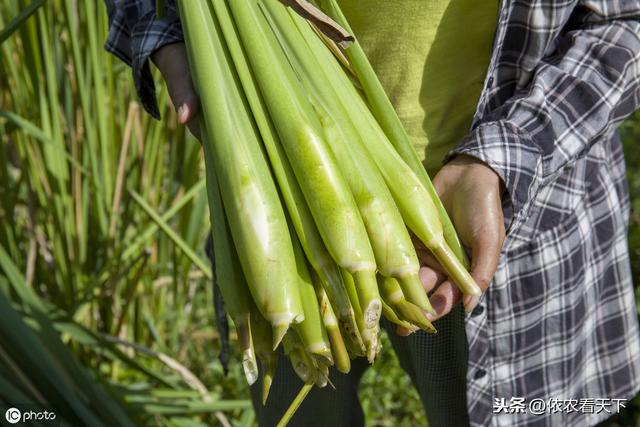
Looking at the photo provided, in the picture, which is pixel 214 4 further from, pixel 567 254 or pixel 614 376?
pixel 614 376

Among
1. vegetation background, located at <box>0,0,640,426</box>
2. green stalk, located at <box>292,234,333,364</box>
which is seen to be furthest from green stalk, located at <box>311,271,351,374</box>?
vegetation background, located at <box>0,0,640,426</box>

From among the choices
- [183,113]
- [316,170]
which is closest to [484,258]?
[316,170]

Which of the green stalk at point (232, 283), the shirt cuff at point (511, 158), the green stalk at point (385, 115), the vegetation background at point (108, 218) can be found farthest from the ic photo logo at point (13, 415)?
the vegetation background at point (108, 218)

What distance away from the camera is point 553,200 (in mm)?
1036

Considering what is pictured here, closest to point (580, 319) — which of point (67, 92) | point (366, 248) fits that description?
point (366, 248)

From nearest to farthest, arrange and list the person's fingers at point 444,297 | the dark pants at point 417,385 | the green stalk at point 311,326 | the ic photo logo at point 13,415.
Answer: the ic photo logo at point 13,415 < the green stalk at point 311,326 < the person's fingers at point 444,297 < the dark pants at point 417,385

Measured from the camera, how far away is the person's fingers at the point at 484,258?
2.59ft

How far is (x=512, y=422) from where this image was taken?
1.09 m

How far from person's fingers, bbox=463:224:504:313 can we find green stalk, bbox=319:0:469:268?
0.05 ft

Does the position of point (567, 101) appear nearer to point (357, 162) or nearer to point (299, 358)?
point (357, 162)

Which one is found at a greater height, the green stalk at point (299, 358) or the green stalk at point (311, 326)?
the green stalk at point (311, 326)

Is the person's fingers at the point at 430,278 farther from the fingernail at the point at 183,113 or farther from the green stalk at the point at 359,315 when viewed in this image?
the fingernail at the point at 183,113

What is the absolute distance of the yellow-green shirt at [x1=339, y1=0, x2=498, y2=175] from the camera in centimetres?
96

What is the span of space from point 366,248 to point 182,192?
1.20 metres
